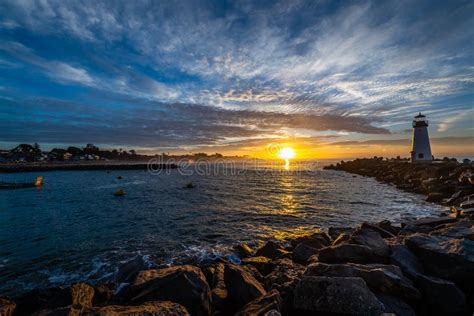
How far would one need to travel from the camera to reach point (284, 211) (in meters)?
18.3

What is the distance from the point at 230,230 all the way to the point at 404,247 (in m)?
9.38

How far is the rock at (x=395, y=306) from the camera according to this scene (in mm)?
3990

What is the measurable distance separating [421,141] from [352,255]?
51.0 meters

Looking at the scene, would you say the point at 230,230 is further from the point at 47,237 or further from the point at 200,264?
the point at 47,237

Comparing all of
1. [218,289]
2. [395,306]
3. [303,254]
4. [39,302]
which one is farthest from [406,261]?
[39,302]

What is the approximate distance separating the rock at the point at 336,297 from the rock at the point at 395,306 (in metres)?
0.61

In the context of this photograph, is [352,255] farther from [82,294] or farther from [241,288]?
[82,294]

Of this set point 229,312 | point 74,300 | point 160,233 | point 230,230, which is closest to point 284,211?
point 230,230

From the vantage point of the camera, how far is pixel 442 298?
14.2ft

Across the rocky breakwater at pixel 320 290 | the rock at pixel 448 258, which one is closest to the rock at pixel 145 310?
the rocky breakwater at pixel 320 290

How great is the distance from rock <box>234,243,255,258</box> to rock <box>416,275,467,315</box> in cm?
630

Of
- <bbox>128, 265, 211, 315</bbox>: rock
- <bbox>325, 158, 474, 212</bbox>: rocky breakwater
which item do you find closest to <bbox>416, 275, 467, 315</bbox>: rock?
<bbox>128, 265, 211, 315</bbox>: rock

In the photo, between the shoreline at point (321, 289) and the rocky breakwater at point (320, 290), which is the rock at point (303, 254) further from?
the rocky breakwater at point (320, 290)

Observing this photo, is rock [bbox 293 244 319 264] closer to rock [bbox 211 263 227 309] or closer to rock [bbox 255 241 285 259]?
rock [bbox 255 241 285 259]
